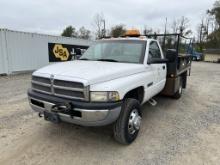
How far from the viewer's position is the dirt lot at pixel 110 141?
3033mm

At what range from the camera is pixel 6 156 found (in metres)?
3.06

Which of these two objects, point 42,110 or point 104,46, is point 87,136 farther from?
point 104,46

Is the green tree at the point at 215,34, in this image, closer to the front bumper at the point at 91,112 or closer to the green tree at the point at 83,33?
the green tree at the point at 83,33

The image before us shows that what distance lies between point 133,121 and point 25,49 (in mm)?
10394

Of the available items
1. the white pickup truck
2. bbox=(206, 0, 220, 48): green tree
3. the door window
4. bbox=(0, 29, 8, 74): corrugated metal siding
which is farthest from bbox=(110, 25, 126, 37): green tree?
the white pickup truck

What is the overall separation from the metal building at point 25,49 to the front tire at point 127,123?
28.4 ft

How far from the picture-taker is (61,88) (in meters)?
2.99

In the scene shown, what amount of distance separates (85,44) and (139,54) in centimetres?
1276

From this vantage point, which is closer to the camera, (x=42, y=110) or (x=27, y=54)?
(x=42, y=110)

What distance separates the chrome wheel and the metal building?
861 cm

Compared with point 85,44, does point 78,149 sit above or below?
below

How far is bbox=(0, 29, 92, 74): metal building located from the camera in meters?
10.8

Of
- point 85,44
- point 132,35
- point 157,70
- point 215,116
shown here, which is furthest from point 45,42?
point 215,116

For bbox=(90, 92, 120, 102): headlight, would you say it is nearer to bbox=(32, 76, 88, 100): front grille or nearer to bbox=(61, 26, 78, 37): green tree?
bbox=(32, 76, 88, 100): front grille
